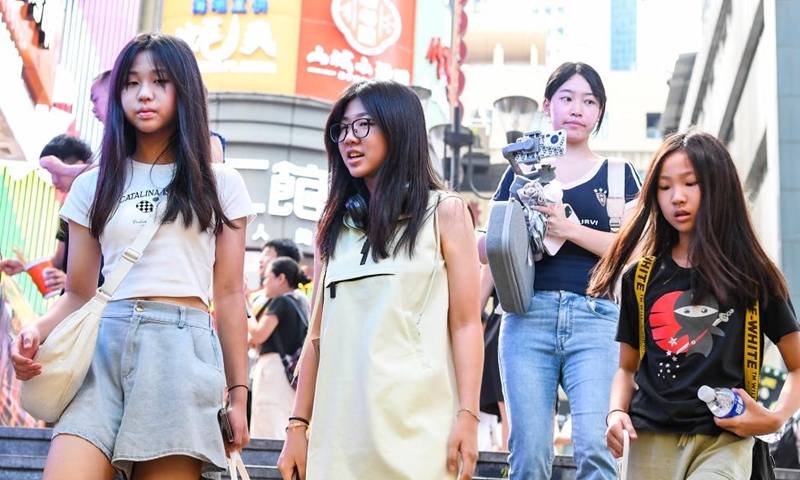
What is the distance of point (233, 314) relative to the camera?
12.9ft

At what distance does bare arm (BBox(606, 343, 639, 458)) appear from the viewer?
3.79 metres

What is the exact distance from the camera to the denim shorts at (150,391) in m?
3.53

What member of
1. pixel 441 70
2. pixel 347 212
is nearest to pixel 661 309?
pixel 347 212

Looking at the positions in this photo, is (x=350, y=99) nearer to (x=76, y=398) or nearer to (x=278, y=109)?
(x=76, y=398)

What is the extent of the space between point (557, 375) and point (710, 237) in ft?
3.49

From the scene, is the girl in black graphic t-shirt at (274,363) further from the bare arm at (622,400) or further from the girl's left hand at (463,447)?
the girl's left hand at (463,447)

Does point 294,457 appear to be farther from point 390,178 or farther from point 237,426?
point 390,178

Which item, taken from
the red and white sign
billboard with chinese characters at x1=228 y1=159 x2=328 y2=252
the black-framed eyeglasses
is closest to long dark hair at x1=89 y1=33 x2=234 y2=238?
the black-framed eyeglasses

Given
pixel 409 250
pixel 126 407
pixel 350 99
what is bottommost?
pixel 126 407

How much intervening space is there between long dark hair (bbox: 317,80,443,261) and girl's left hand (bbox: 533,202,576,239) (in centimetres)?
85

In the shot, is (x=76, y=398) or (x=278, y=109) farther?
(x=278, y=109)

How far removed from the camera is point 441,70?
26078mm

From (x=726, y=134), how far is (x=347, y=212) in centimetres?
1879

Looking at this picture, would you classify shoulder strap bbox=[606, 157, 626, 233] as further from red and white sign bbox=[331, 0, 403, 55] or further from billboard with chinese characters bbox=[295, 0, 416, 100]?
red and white sign bbox=[331, 0, 403, 55]
